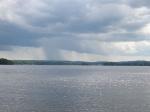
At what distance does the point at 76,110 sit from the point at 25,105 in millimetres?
9484

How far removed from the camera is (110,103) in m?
57.6

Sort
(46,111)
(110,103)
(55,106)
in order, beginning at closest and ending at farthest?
(46,111)
(55,106)
(110,103)

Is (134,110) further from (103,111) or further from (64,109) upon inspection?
(64,109)

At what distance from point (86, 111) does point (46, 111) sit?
19.3ft

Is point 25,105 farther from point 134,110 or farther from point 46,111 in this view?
point 134,110

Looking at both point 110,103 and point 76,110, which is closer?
point 76,110

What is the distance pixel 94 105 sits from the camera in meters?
54.4

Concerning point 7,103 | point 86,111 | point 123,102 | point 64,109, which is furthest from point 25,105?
point 123,102

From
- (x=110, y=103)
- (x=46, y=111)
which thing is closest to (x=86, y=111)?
(x=46, y=111)

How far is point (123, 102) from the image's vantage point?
194 ft

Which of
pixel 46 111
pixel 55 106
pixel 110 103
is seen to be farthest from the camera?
pixel 110 103

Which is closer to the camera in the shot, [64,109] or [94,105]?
[64,109]

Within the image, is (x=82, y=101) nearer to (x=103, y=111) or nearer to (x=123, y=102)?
(x=123, y=102)

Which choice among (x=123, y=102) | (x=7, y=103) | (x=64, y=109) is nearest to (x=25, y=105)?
(x=7, y=103)
